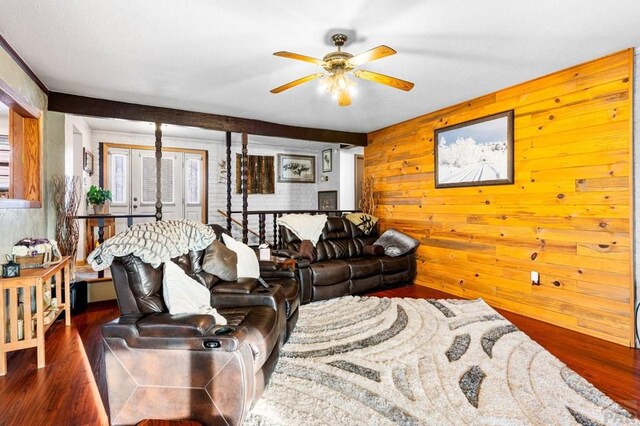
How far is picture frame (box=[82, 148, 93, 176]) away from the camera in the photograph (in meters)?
5.44

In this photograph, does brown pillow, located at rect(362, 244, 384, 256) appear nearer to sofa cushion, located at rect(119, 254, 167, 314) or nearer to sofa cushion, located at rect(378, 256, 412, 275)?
sofa cushion, located at rect(378, 256, 412, 275)

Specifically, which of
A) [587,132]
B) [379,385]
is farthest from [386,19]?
[379,385]

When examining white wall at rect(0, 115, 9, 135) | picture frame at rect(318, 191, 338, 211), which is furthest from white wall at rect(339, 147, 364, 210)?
white wall at rect(0, 115, 9, 135)

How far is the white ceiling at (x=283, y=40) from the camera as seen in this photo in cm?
216

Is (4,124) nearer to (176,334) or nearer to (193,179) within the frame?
(176,334)

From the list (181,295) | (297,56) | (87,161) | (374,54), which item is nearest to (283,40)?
(297,56)

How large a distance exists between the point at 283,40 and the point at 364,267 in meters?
2.84

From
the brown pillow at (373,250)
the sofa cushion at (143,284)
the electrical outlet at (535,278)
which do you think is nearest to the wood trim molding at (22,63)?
the sofa cushion at (143,284)

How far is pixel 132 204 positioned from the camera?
6527 millimetres

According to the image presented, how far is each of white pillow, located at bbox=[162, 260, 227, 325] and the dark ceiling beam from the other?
2.81 meters

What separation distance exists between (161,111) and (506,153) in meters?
4.12

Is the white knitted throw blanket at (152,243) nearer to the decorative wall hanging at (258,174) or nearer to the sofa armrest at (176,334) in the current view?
the sofa armrest at (176,334)

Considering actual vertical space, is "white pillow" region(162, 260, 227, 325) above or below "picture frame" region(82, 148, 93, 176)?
below

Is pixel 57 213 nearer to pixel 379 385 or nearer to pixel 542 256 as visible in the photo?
pixel 379 385
